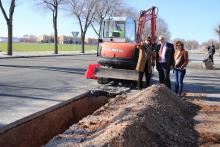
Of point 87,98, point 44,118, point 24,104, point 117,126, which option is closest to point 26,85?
point 87,98

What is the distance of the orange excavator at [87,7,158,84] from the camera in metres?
14.8

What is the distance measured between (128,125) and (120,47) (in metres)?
8.59

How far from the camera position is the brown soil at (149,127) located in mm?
6289

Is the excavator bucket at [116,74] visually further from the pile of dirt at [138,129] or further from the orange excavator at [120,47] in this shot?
the pile of dirt at [138,129]

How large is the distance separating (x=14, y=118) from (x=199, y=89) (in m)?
8.71

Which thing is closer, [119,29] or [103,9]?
[119,29]

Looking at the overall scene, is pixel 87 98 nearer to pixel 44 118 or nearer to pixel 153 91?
pixel 153 91

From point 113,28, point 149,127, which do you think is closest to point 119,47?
point 113,28

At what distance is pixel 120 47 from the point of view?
1502 centimetres

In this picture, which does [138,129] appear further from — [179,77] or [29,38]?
[29,38]

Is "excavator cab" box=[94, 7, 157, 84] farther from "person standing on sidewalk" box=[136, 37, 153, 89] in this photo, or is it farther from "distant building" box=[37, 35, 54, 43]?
"distant building" box=[37, 35, 54, 43]

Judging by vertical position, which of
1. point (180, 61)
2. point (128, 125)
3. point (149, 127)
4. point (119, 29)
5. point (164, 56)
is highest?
point (119, 29)

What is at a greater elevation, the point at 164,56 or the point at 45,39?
the point at 45,39

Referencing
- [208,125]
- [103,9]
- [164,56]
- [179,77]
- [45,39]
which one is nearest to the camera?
[208,125]
